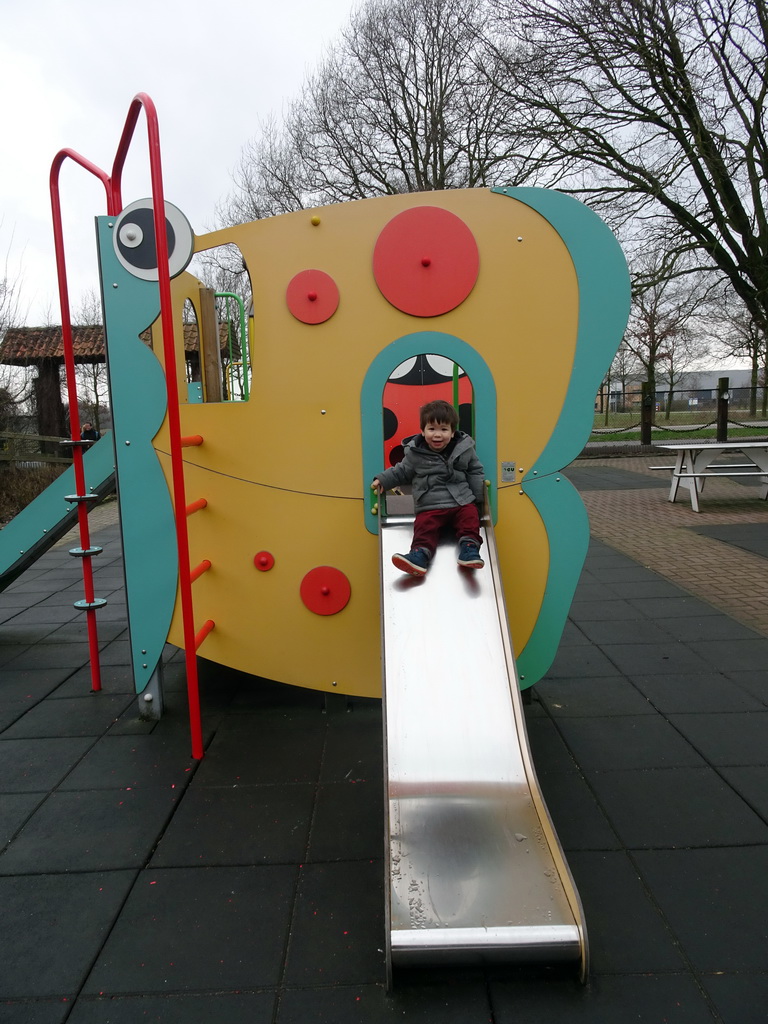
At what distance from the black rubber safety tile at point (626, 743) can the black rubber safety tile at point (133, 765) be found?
1.70 meters

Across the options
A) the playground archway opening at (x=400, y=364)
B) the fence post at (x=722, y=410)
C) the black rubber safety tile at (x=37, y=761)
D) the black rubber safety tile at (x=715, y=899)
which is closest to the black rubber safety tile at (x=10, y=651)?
the black rubber safety tile at (x=37, y=761)

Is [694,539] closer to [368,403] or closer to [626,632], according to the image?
[626,632]

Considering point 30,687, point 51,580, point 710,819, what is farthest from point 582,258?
point 51,580

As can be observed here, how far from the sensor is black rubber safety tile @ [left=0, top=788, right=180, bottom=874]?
2.44 metres

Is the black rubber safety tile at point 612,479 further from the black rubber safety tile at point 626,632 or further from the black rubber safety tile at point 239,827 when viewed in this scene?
the black rubber safety tile at point 239,827

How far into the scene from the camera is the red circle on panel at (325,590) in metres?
3.33

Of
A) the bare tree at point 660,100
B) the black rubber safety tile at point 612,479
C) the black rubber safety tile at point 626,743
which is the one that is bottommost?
Result: the black rubber safety tile at point 626,743

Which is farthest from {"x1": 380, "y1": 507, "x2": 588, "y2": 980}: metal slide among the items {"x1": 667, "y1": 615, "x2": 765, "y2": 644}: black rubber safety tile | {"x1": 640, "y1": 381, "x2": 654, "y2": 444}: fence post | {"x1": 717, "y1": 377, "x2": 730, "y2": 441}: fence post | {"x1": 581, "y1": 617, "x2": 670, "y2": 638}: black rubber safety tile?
{"x1": 640, "y1": 381, "x2": 654, "y2": 444}: fence post

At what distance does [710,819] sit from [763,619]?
2713 millimetres

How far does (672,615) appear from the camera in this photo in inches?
198

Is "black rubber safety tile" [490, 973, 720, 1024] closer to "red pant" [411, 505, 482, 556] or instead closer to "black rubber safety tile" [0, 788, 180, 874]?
"black rubber safety tile" [0, 788, 180, 874]

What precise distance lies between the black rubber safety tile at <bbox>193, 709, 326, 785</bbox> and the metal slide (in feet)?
2.48

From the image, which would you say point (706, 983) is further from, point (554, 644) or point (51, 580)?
point (51, 580)

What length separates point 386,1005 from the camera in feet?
5.90
